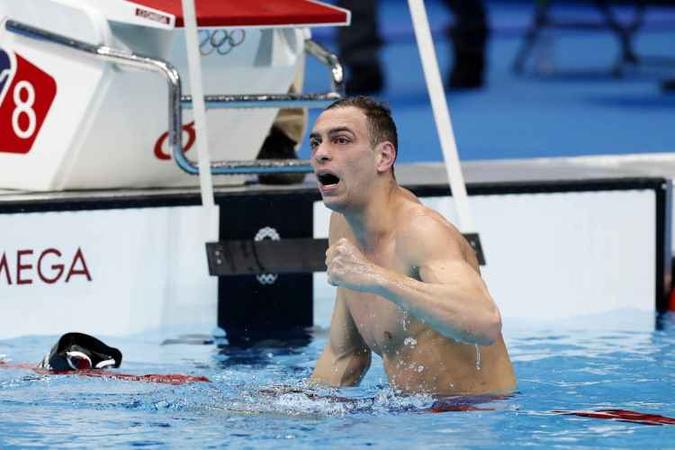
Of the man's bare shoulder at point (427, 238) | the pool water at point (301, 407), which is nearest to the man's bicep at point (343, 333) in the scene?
the pool water at point (301, 407)

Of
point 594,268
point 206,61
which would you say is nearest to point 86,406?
point 206,61

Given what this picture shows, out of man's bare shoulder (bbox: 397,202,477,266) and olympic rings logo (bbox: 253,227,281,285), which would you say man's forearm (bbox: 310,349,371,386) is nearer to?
man's bare shoulder (bbox: 397,202,477,266)

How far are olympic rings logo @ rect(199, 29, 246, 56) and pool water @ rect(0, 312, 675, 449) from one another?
1.16 meters

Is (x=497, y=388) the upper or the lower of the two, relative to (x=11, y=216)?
lower

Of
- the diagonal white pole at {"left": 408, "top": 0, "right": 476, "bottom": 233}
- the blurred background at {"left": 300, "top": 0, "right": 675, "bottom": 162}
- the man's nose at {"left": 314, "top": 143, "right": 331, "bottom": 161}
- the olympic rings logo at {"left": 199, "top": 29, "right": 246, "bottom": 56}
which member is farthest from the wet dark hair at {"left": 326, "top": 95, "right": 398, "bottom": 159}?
the blurred background at {"left": 300, "top": 0, "right": 675, "bottom": 162}

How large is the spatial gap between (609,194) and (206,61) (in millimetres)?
1559

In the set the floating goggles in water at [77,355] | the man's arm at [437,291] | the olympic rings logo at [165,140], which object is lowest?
the floating goggles in water at [77,355]

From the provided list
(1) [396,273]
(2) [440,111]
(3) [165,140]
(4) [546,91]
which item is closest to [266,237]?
(3) [165,140]

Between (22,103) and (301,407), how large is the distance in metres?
2.11

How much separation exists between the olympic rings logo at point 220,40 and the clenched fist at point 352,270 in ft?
7.21

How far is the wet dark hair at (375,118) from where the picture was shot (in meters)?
4.04

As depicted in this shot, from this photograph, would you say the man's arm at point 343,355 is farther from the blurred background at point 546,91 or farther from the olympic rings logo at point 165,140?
the blurred background at point 546,91

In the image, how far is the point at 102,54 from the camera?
545cm

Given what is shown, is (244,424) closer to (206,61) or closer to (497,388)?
(497,388)
